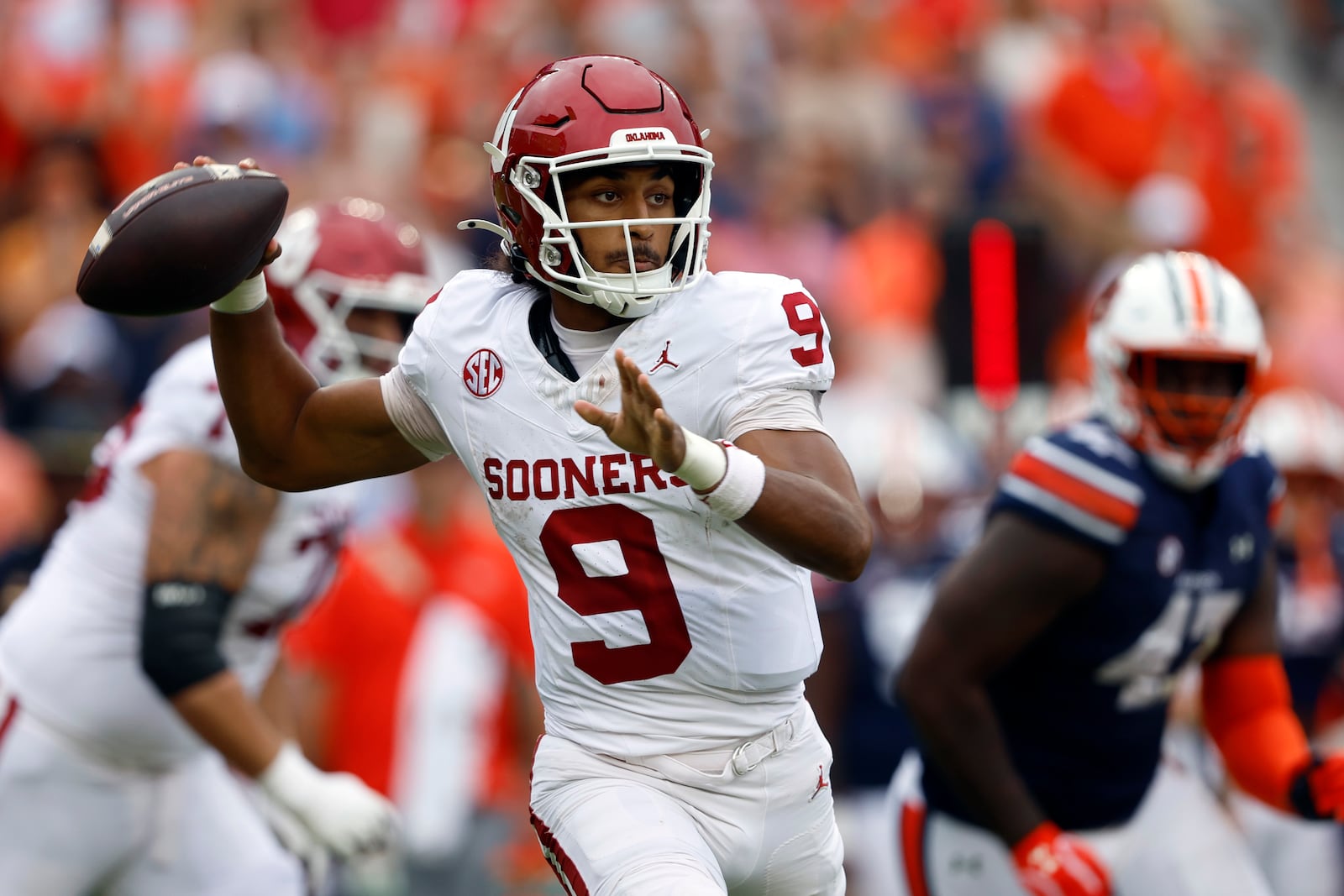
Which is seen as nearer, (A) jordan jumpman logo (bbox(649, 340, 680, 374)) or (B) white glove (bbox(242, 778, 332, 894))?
(A) jordan jumpman logo (bbox(649, 340, 680, 374))

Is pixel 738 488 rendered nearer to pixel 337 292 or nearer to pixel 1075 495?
pixel 1075 495

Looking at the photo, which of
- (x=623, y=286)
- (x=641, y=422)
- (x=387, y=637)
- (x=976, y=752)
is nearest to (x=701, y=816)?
(x=641, y=422)

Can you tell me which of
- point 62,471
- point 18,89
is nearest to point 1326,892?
point 62,471

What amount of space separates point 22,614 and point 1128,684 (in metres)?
2.47

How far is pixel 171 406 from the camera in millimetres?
4047

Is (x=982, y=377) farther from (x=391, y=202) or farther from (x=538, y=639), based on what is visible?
(x=538, y=639)

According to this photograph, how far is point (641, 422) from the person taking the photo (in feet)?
8.86

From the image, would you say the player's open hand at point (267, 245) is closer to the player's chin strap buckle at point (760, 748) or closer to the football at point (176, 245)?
the football at point (176, 245)

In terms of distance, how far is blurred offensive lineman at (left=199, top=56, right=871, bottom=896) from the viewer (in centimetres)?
302

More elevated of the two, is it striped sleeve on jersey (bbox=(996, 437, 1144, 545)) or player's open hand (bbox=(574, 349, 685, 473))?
player's open hand (bbox=(574, 349, 685, 473))

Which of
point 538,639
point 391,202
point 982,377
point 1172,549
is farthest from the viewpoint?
point 391,202

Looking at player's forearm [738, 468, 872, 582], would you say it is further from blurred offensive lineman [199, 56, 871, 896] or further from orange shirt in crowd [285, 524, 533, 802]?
orange shirt in crowd [285, 524, 533, 802]

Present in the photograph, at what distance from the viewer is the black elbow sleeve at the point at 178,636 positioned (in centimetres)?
389

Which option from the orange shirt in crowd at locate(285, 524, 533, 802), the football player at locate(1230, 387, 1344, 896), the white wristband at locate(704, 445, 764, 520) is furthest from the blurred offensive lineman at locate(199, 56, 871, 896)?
the football player at locate(1230, 387, 1344, 896)
